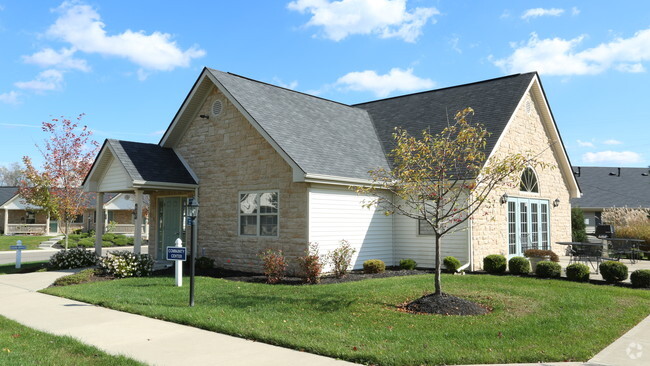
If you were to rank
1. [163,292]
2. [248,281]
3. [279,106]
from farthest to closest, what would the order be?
1. [279,106]
2. [248,281]
3. [163,292]

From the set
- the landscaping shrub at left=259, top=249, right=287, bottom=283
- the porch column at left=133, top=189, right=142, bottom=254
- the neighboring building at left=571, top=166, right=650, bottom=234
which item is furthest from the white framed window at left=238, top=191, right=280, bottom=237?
the neighboring building at left=571, top=166, right=650, bottom=234

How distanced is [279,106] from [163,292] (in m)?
8.08

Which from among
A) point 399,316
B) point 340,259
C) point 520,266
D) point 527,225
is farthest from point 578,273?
point 399,316

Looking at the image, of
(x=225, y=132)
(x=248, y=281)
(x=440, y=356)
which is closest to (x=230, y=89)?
(x=225, y=132)

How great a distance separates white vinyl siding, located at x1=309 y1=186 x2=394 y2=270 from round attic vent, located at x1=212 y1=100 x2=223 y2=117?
5.08m

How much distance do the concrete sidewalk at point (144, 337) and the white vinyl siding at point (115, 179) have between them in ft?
18.8

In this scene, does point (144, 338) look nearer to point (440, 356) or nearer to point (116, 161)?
point (440, 356)

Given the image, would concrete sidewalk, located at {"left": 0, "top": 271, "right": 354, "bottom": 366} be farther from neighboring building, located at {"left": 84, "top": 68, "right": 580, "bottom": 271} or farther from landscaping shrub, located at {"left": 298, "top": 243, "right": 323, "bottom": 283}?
neighboring building, located at {"left": 84, "top": 68, "right": 580, "bottom": 271}

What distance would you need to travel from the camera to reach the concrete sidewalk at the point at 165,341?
20.5 feet

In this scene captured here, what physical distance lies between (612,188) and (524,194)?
25.5 m

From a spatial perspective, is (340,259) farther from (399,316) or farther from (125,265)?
(125,265)

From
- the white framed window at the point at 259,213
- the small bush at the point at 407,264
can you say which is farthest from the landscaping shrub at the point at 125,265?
the small bush at the point at 407,264

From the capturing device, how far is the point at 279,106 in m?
17.3

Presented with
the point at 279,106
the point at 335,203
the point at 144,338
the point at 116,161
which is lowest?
the point at 144,338
